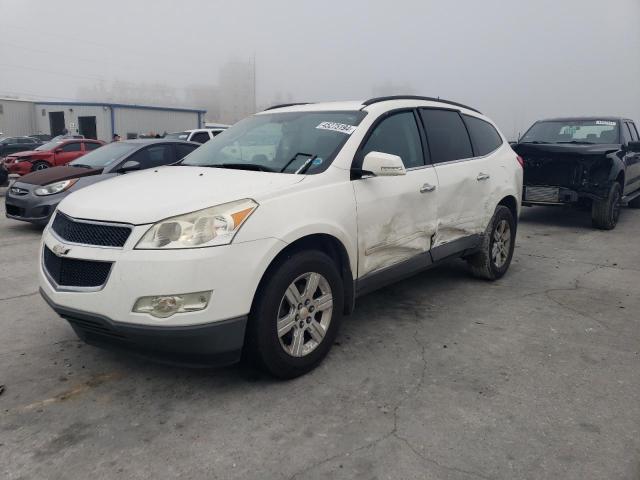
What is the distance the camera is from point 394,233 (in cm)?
386

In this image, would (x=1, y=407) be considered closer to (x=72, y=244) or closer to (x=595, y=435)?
(x=72, y=244)

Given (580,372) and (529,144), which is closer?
(580,372)

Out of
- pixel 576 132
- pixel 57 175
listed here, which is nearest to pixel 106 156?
pixel 57 175

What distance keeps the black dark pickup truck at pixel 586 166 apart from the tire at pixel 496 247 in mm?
3383

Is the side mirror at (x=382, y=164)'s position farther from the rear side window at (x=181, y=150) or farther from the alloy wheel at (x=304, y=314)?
the rear side window at (x=181, y=150)

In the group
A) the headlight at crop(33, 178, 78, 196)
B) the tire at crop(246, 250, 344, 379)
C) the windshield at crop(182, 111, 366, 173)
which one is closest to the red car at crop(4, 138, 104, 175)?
the headlight at crop(33, 178, 78, 196)

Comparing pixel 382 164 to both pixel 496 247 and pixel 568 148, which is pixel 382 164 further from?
pixel 568 148

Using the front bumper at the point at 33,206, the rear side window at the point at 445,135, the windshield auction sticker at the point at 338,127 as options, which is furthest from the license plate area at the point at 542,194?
the front bumper at the point at 33,206

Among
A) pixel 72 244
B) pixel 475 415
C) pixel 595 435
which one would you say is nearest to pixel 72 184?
pixel 72 244

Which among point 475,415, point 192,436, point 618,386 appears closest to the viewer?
point 192,436

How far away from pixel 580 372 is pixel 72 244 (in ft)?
10.5

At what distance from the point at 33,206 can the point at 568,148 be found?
8.12 metres

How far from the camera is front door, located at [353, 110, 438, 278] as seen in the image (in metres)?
3.62

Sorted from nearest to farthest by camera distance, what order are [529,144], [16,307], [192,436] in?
[192,436] → [16,307] → [529,144]
